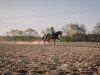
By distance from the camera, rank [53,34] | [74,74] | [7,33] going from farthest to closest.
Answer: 1. [7,33]
2. [53,34]
3. [74,74]

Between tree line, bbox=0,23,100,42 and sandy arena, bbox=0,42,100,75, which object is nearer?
sandy arena, bbox=0,42,100,75

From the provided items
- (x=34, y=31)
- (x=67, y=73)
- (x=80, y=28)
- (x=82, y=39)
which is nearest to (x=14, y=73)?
(x=67, y=73)

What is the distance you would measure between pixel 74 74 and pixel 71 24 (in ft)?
315

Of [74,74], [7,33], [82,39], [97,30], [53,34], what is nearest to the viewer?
[74,74]

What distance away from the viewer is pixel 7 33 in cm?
12069

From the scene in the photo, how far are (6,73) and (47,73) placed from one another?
1337 mm

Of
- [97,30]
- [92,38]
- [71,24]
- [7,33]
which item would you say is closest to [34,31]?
[7,33]

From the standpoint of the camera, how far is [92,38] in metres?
63.9

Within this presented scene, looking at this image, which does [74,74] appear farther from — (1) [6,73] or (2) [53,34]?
(2) [53,34]

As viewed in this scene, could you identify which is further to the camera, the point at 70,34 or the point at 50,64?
the point at 70,34

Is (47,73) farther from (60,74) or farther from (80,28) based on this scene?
(80,28)

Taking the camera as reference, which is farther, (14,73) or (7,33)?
(7,33)

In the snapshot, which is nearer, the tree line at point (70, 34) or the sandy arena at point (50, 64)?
the sandy arena at point (50, 64)

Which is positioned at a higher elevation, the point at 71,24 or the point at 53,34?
the point at 71,24
